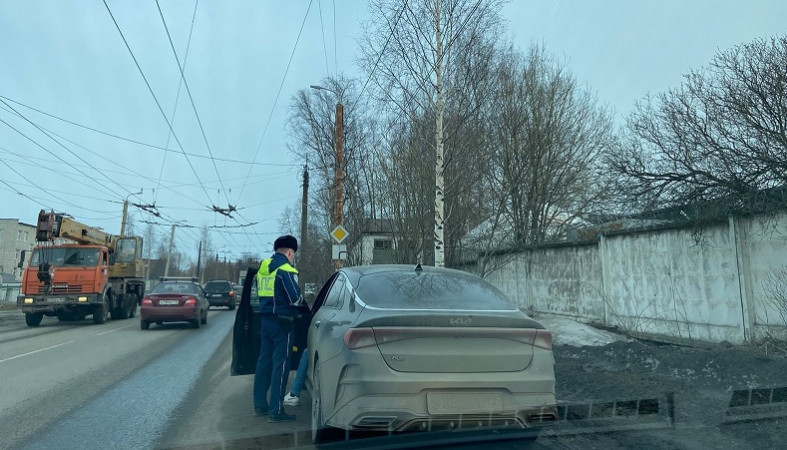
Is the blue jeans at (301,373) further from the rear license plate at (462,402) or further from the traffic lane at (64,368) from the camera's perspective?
the traffic lane at (64,368)

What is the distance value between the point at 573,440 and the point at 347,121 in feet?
83.5

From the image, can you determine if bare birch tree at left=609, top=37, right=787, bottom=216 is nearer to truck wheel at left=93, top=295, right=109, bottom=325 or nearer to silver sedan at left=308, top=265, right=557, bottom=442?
silver sedan at left=308, top=265, right=557, bottom=442

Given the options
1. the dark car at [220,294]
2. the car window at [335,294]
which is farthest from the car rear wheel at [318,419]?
the dark car at [220,294]

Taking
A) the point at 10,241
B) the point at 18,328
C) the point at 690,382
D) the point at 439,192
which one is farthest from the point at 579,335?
the point at 10,241

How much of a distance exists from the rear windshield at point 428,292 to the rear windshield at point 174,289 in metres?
14.1

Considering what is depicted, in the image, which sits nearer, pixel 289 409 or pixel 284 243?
pixel 284 243

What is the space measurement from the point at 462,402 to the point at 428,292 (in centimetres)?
108

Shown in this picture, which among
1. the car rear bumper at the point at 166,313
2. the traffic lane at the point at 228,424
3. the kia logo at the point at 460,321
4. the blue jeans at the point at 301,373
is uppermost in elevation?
the kia logo at the point at 460,321

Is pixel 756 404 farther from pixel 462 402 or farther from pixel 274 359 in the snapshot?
pixel 274 359

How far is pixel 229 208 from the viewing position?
33.0 meters

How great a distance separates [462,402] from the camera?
178 inches

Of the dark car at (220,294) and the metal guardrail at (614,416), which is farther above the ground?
the dark car at (220,294)

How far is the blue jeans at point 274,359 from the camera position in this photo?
6.21m

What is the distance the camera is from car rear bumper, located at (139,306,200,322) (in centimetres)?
1764
